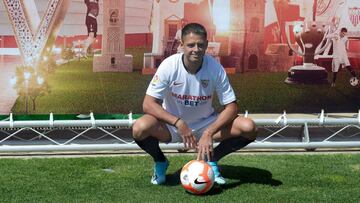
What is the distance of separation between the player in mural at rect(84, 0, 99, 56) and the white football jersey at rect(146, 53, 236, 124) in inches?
68.2

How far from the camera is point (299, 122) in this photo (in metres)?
5.56

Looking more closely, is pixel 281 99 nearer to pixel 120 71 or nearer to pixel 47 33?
pixel 120 71

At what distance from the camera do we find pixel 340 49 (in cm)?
591

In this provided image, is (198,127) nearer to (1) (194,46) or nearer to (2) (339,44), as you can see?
(1) (194,46)

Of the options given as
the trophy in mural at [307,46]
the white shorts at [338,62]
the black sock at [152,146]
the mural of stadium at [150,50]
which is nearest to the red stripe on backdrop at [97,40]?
the mural of stadium at [150,50]

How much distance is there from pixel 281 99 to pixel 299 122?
1.71ft

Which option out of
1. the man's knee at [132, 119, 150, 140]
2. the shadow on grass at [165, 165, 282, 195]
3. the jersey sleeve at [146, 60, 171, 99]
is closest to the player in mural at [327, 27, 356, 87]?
the shadow on grass at [165, 165, 282, 195]

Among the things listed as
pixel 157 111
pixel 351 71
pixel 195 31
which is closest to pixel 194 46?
pixel 195 31

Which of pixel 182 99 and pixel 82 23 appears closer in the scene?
pixel 182 99

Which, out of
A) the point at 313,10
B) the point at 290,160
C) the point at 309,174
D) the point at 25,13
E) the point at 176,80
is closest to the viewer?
the point at 176,80

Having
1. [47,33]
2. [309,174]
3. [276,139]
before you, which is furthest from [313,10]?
[47,33]

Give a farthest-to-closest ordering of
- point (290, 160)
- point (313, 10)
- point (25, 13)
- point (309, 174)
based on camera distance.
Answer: point (313, 10) < point (25, 13) < point (290, 160) < point (309, 174)

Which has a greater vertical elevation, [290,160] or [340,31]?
[340,31]

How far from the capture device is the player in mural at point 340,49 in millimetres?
5898
